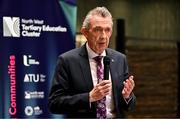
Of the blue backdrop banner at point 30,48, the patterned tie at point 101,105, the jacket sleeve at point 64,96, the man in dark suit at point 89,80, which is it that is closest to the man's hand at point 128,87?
the man in dark suit at point 89,80

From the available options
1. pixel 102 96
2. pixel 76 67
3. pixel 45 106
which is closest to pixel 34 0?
pixel 45 106

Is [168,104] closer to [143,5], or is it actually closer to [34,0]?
[143,5]

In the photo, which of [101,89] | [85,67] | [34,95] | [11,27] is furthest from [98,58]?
[34,95]

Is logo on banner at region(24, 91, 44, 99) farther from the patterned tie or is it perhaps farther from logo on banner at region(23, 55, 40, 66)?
the patterned tie

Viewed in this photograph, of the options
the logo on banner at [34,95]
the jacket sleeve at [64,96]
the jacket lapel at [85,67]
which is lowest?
the logo on banner at [34,95]

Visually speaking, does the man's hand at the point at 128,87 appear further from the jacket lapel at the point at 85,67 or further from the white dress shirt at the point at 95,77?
the jacket lapel at the point at 85,67

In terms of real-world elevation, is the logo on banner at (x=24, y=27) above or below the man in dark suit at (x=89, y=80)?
above

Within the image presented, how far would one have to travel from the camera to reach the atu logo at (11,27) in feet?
13.9

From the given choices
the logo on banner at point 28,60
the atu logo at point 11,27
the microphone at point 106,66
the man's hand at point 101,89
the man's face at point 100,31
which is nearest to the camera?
the man's hand at point 101,89

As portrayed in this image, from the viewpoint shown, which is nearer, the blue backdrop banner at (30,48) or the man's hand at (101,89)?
the man's hand at (101,89)

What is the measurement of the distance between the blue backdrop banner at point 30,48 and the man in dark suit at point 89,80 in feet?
5.32

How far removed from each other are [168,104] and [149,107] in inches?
14.8

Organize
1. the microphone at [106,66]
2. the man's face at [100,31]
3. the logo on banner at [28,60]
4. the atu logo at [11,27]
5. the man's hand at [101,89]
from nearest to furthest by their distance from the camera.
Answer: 1. the man's hand at [101,89]
2. the microphone at [106,66]
3. the man's face at [100,31]
4. the atu logo at [11,27]
5. the logo on banner at [28,60]

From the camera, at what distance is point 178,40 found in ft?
24.1
